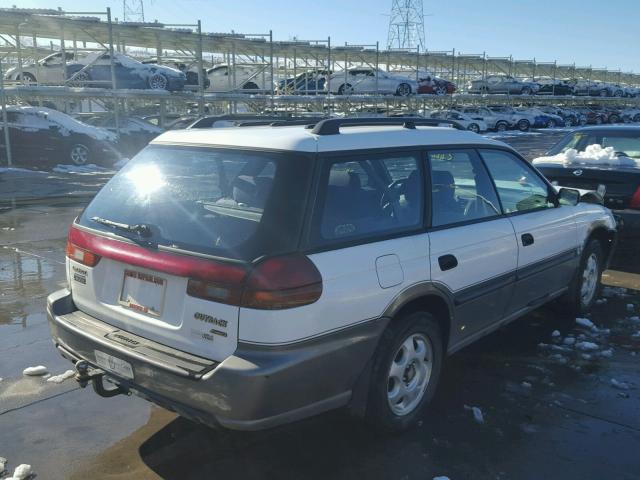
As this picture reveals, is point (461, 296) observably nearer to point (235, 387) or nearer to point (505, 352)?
point (505, 352)

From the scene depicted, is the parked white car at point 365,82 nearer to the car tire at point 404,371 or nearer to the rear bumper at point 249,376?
the car tire at point 404,371

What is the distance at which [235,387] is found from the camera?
261 cm

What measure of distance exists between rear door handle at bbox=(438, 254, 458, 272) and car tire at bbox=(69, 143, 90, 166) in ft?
53.0

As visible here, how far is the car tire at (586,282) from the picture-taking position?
5270 mm

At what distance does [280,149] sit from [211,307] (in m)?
0.84

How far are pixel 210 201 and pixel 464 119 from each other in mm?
33086

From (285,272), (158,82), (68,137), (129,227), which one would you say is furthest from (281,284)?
(158,82)

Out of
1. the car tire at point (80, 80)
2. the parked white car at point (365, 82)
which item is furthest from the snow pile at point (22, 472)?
the parked white car at point (365, 82)

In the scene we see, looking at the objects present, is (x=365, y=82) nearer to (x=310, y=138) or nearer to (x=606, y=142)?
(x=606, y=142)

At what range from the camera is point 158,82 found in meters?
21.5

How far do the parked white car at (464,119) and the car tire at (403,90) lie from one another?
183 cm

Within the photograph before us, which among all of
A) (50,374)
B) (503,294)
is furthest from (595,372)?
(50,374)

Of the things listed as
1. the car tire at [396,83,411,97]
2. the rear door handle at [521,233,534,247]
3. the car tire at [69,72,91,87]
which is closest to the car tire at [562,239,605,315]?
the rear door handle at [521,233,534,247]

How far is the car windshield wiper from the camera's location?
10.1 feet
